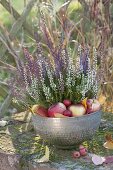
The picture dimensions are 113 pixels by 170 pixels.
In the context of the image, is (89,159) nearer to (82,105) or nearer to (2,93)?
(82,105)

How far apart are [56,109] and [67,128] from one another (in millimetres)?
94

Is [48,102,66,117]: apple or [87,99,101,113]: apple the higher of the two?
[48,102,66,117]: apple

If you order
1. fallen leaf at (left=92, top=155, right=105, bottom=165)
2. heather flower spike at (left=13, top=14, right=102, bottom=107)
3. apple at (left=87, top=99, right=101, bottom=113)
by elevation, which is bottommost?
fallen leaf at (left=92, top=155, right=105, bottom=165)

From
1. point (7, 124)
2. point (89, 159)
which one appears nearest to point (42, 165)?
point (89, 159)

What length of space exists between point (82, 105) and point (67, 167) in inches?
10.9

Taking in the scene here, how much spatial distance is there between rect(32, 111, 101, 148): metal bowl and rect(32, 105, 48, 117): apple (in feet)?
0.07

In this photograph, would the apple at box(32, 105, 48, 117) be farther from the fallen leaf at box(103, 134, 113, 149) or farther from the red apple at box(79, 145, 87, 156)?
the fallen leaf at box(103, 134, 113, 149)

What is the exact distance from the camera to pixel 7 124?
270 centimetres

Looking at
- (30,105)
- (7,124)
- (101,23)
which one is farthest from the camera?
(101,23)

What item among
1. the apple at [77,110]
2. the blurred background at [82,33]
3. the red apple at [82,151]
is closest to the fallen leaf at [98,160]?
the red apple at [82,151]

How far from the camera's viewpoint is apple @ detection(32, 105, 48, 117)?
2195 mm

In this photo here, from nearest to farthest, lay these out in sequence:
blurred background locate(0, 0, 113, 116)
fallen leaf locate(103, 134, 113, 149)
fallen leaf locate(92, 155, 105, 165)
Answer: fallen leaf locate(92, 155, 105, 165)
fallen leaf locate(103, 134, 113, 149)
blurred background locate(0, 0, 113, 116)

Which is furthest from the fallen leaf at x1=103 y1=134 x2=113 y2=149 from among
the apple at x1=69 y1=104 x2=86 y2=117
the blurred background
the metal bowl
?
the blurred background

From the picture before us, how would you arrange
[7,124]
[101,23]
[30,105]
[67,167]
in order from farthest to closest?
[101,23] → [7,124] → [30,105] → [67,167]
